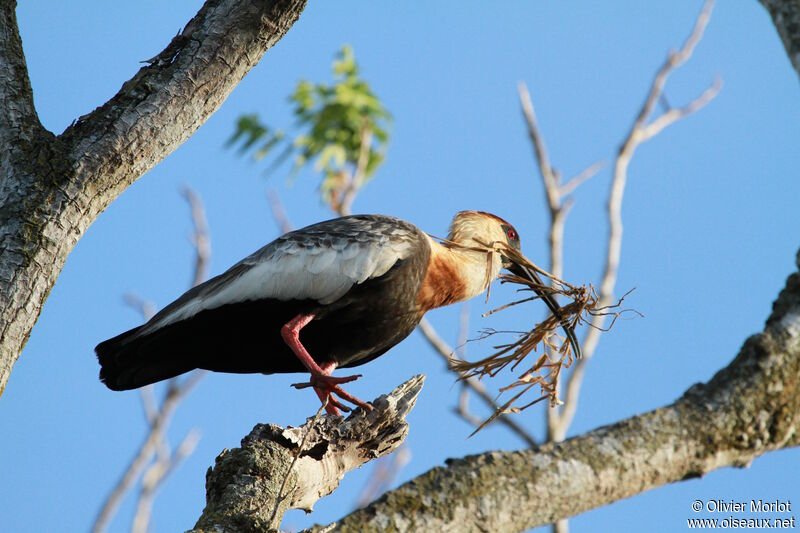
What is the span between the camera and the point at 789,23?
356 cm

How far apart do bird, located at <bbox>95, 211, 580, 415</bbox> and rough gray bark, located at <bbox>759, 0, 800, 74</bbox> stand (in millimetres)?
2245

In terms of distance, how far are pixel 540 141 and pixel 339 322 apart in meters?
7.49

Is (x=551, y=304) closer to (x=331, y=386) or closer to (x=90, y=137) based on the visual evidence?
(x=331, y=386)

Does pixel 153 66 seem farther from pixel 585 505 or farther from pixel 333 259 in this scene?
pixel 585 505

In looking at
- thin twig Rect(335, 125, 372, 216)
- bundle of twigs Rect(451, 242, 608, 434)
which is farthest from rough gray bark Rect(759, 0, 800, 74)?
thin twig Rect(335, 125, 372, 216)

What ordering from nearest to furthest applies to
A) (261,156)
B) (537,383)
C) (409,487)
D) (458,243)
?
(409,487) < (537,383) < (458,243) < (261,156)

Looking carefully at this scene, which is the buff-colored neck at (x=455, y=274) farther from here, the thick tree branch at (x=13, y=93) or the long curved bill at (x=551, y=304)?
the thick tree branch at (x=13, y=93)

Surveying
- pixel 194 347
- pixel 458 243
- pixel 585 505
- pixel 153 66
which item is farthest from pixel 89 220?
pixel 458 243

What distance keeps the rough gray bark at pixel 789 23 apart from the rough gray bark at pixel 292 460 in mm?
2682

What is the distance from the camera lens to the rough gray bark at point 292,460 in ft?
12.0

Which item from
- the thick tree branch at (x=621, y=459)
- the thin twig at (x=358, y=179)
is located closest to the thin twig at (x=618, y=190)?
the thin twig at (x=358, y=179)

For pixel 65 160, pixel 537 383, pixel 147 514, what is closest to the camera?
pixel 65 160

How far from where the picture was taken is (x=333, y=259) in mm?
5676

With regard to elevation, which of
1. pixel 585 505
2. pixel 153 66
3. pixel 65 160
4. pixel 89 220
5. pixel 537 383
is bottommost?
pixel 585 505
